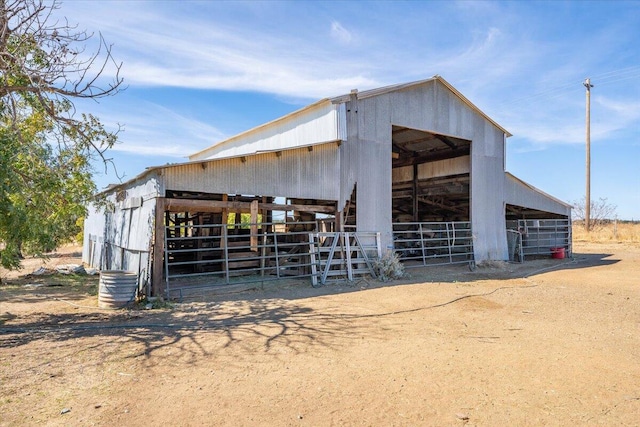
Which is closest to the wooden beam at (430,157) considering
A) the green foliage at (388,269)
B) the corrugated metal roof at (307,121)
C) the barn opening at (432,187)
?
the barn opening at (432,187)

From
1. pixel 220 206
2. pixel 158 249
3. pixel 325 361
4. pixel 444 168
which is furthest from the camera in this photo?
pixel 444 168

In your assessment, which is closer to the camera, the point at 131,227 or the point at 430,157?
the point at 131,227

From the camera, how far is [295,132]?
44.8 ft

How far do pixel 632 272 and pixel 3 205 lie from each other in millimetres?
16656

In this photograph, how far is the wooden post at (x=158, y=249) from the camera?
→ 8.48 metres

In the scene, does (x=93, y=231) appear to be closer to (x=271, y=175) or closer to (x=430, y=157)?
(x=271, y=175)

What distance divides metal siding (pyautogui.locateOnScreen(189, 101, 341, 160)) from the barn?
0.05m

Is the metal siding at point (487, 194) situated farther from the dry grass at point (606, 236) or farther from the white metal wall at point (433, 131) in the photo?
the dry grass at point (606, 236)

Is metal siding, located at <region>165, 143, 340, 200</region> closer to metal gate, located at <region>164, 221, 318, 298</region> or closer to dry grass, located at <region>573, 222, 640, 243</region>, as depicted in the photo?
metal gate, located at <region>164, 221, 318, 298</region>

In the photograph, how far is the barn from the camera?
9.47 metres

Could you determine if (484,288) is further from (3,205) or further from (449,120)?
(3,205)

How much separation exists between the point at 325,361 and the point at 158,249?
5.19 meters

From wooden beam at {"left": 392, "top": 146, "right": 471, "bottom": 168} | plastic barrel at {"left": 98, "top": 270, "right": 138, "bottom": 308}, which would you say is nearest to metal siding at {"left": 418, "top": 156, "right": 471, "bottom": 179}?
wooden beam at {"left": 392, "top": 146, "right": 471, "bottom": 168}

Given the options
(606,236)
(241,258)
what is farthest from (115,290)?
(606,236)
